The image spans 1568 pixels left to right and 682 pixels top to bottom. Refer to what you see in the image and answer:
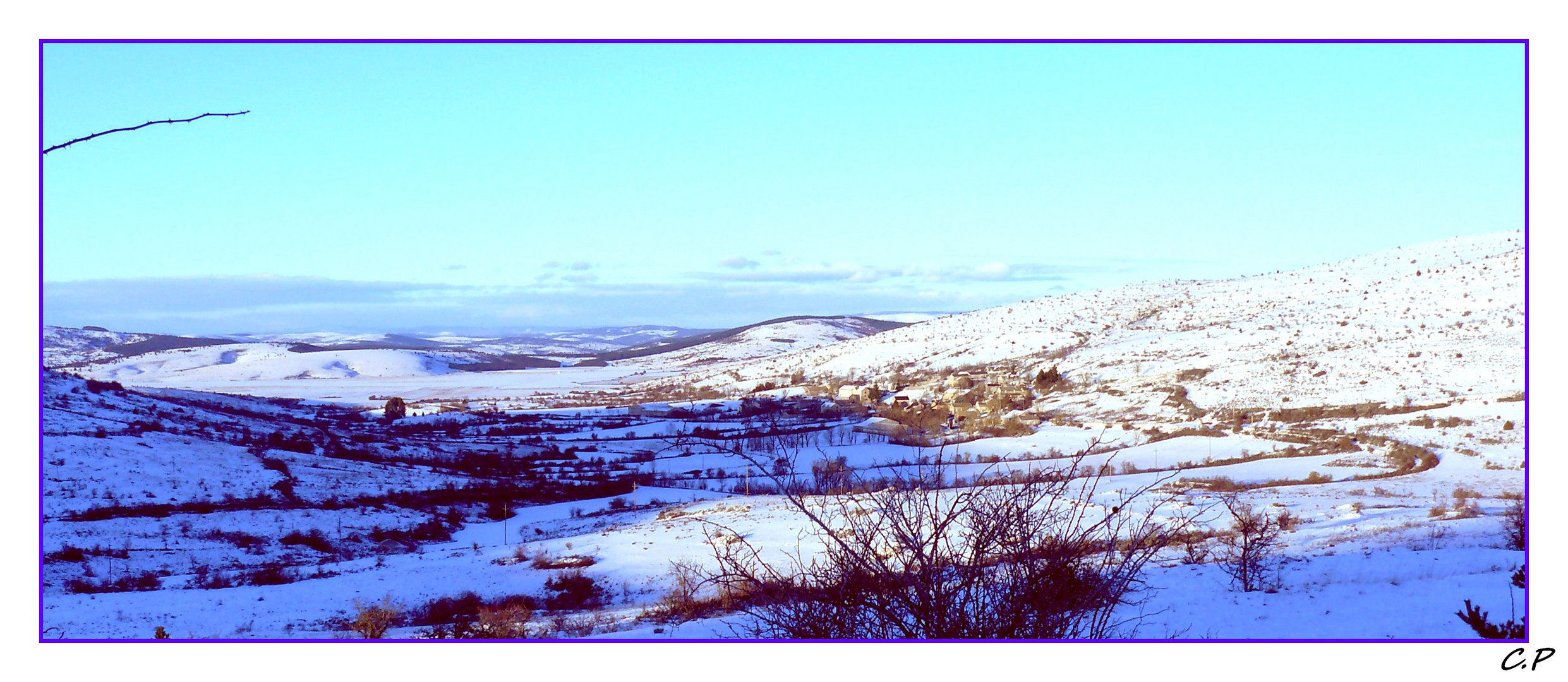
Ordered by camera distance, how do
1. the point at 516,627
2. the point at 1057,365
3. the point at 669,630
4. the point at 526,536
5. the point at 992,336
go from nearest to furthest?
the point at 669,630, the point at 516,627, the point at 526,536, the point at 1057,365, the point at 992,336

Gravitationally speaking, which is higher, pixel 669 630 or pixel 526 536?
pixel 669 630

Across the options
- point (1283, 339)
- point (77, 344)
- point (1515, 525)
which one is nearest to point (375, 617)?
point (77, 344)

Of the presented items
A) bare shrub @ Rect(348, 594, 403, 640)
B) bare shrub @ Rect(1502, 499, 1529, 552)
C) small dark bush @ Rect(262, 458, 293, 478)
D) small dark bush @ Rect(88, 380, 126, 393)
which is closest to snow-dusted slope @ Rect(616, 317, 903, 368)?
small dark bush @ Rect(262, 458, 293, 478)

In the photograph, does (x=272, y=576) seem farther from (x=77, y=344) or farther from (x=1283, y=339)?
(x=1283, y=339)

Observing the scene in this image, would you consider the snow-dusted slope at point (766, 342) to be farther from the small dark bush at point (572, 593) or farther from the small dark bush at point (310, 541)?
the small dark bush at point (572, 593)

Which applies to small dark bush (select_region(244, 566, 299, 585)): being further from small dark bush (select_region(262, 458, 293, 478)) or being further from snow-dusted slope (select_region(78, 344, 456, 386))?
small dark bush (select_region(262, 458, 293, 478))

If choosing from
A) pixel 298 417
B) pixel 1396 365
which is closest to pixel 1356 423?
pixel 1396 365

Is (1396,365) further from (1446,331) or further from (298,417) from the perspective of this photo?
(298,417)
